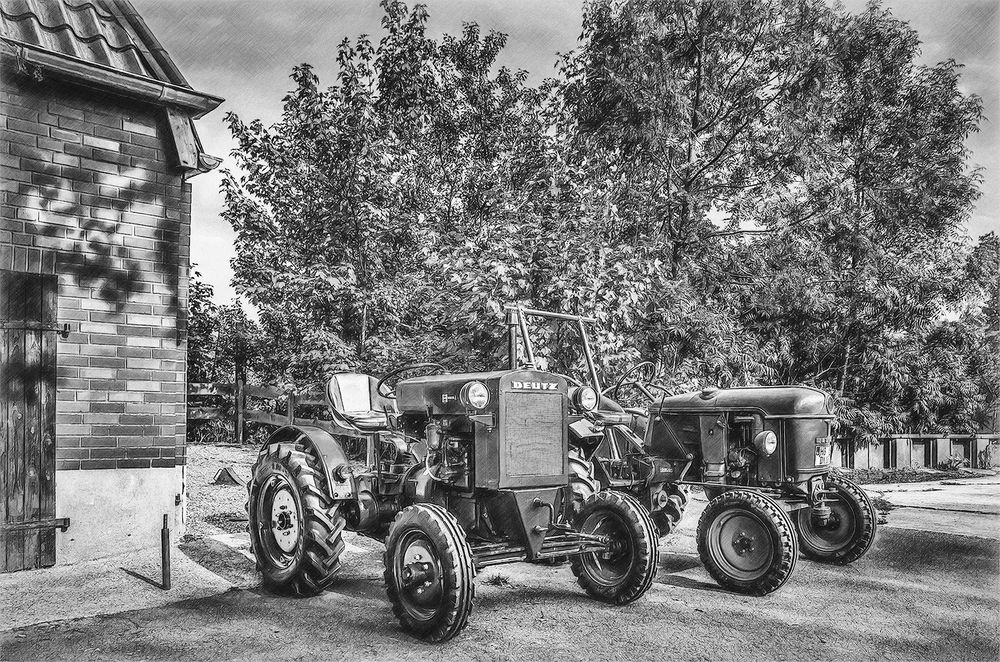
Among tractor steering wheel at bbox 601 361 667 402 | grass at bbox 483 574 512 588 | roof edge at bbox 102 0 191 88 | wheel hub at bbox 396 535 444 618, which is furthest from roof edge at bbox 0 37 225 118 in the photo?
grass at bbox 483 574 512 588

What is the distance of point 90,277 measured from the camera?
614 centimetres

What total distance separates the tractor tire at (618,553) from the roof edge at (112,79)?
4.60 metres

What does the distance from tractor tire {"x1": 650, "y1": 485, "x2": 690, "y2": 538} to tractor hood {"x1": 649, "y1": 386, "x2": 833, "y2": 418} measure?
69 centimetres

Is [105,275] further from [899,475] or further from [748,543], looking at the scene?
[899,475]

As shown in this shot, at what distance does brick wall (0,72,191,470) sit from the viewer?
591 cm

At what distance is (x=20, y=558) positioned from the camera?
5684mm

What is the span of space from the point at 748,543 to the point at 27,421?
5.34 m

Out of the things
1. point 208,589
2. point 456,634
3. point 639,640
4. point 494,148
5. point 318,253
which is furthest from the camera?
point 494,148

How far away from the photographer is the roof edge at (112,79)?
18.8 ft

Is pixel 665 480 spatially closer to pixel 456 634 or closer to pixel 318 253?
pixel 456 634

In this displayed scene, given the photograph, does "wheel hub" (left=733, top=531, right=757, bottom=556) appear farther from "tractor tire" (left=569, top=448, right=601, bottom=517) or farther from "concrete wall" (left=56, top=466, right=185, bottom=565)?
"concrete wall" (left=56, top=466, right=185, bottom=565)

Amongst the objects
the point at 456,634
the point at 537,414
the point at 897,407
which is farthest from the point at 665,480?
the point at 897,407

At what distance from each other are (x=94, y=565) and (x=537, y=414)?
364 centimetres

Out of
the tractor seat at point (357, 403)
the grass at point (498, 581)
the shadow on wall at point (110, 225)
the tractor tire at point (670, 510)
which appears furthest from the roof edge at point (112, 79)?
the tractor tire at point (670, 510)
